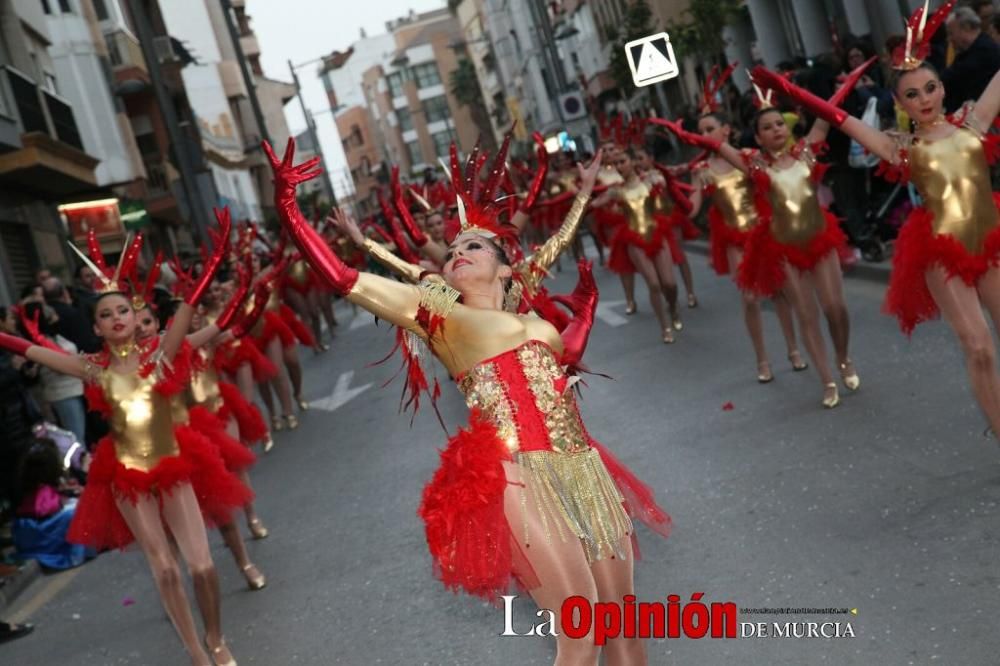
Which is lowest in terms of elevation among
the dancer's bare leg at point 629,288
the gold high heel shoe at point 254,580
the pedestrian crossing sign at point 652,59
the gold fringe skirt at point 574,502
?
the gold high heel shoe at point 254,580

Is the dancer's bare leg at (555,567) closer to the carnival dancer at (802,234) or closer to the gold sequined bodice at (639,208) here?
the carnival dancer at (802,234)

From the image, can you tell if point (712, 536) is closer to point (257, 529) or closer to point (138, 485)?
point (138, 485)

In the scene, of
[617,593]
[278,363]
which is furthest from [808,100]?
[278,363]

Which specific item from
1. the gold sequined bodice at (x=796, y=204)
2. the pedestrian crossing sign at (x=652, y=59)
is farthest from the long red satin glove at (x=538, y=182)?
the pedestrian crossing sign at (x=652, y=59)

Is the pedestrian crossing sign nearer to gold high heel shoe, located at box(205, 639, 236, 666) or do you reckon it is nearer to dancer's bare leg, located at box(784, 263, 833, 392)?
dancer's bare leg, located at box(784, 263, 833, 392)

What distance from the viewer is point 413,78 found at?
6004 inches

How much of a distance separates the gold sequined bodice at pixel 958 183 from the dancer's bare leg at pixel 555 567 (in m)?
3.10

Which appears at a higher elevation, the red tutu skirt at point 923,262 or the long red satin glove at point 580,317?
the long red satin glove at point 580,317

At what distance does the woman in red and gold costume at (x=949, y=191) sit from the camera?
658cm

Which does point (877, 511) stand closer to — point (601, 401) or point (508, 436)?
point (508, 436)

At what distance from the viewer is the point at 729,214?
1128 cm

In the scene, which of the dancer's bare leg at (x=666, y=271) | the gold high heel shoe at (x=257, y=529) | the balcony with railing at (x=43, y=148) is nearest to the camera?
the gold high heel shoe at (x=257, y=529)

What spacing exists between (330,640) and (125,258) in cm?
218

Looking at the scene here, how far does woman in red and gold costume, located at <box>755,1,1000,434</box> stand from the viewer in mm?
6578
